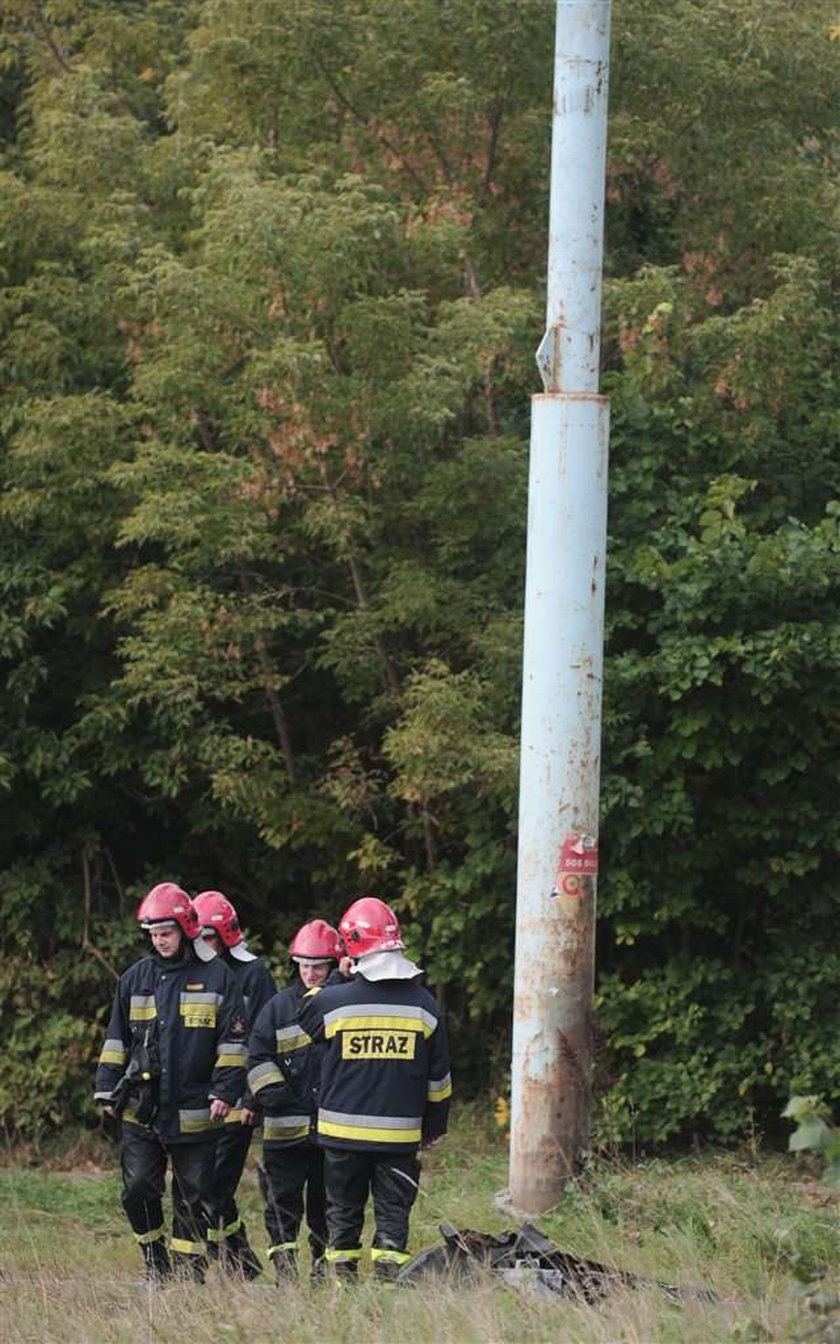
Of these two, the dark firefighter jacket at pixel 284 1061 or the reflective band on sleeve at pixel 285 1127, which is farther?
the reflective band on sleeve at pixel 285 1127

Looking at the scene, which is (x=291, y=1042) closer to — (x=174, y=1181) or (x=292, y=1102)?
(x=292, y=1102)

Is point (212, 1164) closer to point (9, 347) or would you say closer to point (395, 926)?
point (395, 926)

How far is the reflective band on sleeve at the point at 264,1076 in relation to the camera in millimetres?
8734

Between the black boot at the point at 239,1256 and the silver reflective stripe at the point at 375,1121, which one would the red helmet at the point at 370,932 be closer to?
the silver reflective stripe at the point at 375,1121

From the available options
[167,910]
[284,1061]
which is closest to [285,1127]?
[284,1061]

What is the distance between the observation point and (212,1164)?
31.0 ft

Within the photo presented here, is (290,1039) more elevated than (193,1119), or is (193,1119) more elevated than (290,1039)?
(290,1039)

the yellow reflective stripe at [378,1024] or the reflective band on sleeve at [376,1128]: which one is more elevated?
the yellow reflective stripe at [378,1024]

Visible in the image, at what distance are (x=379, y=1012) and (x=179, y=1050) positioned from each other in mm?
1662

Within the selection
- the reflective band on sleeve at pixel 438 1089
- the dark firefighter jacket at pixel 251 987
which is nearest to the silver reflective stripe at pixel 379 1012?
the reflective band on sleeve at pixel 438 1089

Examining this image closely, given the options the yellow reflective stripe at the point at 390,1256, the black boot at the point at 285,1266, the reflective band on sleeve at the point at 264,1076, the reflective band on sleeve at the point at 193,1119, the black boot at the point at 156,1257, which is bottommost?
the black boot at the point at 156,1257

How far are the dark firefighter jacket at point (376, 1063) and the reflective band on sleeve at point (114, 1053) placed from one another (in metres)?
1.59

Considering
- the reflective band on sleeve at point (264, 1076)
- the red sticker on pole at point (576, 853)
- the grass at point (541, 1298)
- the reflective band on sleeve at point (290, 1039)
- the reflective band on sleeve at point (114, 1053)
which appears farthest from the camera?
the reflective band on sleeve at point (114, 1053)

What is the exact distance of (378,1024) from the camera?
7.96m
